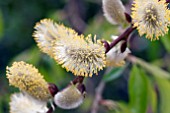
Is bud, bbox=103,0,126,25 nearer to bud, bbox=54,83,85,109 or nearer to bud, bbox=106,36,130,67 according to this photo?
bud, bbox=106,36,130,67

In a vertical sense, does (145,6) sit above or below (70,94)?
above

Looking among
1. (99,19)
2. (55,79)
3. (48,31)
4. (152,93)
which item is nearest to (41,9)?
(99,19)

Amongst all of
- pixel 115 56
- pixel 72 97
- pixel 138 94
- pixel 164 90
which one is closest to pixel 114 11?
pixel 115 56

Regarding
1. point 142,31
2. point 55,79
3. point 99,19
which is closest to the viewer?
point 142,31

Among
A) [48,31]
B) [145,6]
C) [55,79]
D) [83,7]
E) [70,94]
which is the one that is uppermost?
[83,7]

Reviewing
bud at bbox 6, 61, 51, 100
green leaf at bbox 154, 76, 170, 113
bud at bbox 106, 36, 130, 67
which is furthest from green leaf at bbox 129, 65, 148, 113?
bud at bbox 6, 61, 51, 100

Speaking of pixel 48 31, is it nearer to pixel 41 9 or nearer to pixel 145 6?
pixel 145 6

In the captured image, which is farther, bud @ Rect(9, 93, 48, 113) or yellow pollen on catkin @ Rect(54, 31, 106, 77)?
bud @ Rect(9, 93, 48, 113)

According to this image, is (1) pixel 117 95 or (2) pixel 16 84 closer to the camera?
(2) pixel 16 84
